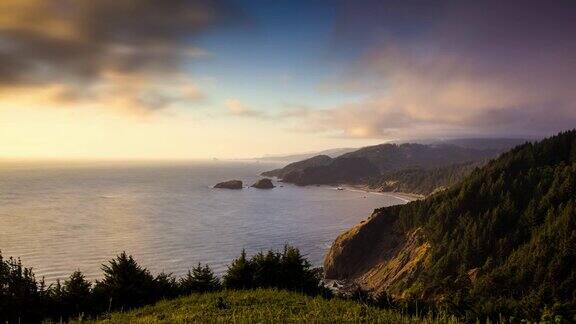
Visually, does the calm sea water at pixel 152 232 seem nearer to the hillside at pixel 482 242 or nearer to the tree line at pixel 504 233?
the hillside at pixel 482 242

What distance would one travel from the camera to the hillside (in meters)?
71.1

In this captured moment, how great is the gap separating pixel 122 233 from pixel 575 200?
408ft

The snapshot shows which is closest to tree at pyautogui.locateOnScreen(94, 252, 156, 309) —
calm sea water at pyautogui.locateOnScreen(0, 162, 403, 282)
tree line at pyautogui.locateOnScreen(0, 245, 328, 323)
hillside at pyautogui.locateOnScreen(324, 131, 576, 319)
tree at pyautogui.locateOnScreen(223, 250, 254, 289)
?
tree line at pyautogui.locateOnScreen(0, 245, 328, 323)

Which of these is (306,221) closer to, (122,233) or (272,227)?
(272,227)

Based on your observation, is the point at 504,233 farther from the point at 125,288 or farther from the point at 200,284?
the point at 125,288

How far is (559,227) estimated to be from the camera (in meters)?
79.5

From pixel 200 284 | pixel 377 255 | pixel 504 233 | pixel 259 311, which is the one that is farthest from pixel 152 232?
pixel 259 311

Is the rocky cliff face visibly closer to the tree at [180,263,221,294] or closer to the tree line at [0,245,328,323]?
the tree line at [0,245,328,323]

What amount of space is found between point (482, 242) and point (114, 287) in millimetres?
80741

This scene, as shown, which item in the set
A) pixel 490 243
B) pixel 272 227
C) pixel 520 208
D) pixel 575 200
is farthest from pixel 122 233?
pixel 575 200

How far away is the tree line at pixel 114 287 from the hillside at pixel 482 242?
32018 millimetres

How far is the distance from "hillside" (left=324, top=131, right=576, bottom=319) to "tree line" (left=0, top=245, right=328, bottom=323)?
1261 inches

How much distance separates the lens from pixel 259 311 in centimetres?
1691

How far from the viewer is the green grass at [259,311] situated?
1468 centimetres
